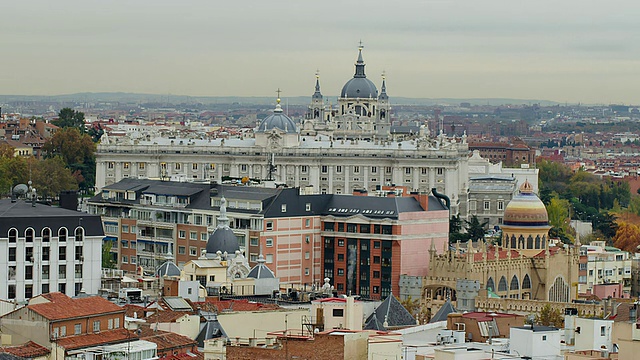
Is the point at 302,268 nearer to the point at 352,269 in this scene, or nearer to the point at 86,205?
the point at 352,269

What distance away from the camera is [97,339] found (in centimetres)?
5916

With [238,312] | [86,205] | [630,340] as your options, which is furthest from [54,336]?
[86,205]

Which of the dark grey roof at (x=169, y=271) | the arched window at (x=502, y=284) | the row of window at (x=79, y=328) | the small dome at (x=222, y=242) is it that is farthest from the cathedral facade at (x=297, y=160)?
the row of window at (x=79, y=328)

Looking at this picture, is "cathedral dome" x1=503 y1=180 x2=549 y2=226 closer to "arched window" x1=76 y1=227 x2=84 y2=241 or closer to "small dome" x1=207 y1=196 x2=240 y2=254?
"small dome" x1=207 y1=196 x2=240 y2=254

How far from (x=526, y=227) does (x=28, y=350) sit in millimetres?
51758

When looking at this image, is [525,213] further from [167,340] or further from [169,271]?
[167,340]

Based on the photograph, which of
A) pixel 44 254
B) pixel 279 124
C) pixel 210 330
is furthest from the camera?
pixel 279 124

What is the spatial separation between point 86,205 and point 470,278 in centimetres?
3486

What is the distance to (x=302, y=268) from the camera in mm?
105188

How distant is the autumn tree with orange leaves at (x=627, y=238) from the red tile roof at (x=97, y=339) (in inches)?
3496

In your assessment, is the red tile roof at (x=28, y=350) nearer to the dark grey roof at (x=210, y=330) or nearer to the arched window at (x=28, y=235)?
the dark grey roof at (x=210, y=330)

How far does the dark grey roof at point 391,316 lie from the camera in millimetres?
74875

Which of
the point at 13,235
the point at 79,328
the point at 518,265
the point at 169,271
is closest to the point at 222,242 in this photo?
the point at 169,271

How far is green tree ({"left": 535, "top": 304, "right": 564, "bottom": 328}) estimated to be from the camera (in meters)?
78.9
